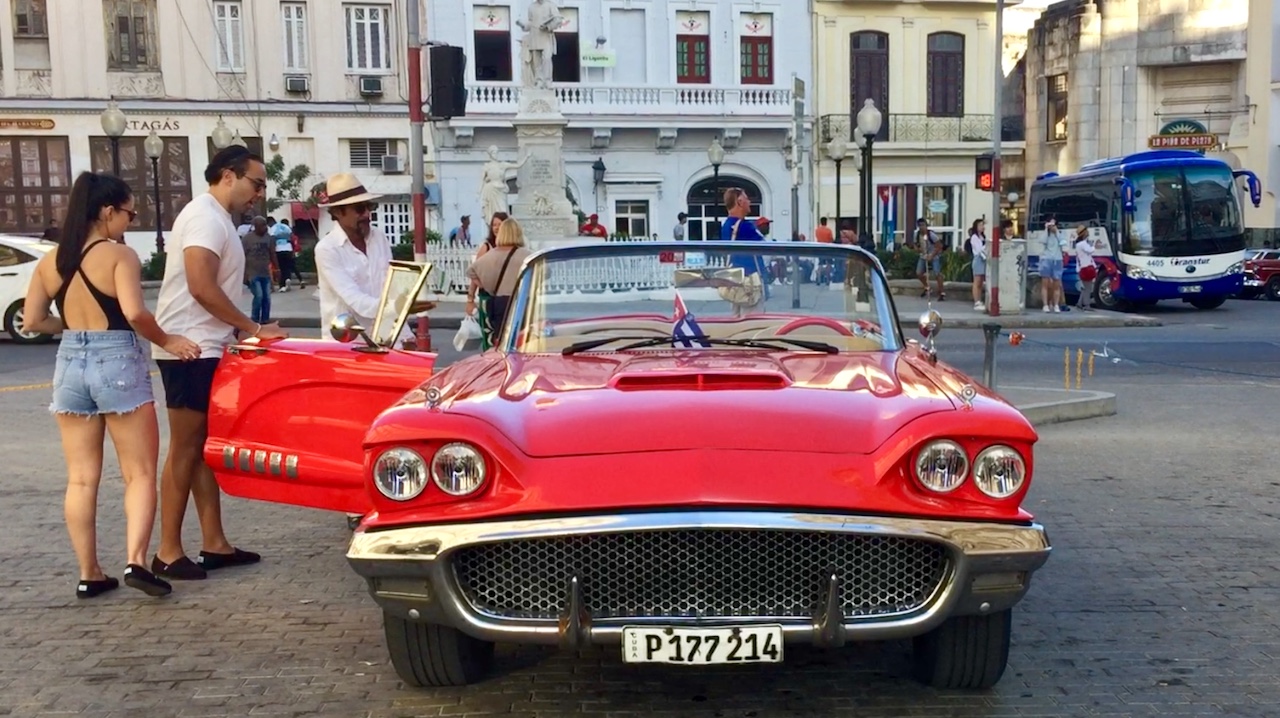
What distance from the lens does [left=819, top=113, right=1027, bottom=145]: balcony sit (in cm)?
4094

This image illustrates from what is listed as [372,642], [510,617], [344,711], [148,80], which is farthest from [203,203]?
[148,80]

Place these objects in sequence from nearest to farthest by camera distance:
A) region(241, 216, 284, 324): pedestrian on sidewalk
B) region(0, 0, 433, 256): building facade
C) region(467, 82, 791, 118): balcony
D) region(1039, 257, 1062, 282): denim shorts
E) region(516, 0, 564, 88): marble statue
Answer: region(241, 216, 284, 324): pedestrian on sidewalk < region(1039, 257, 1062, 282): denim shorts < region(516, 0, 564, 88): marble statue < region(0, 0, 433, 256): building facade < region(467, 82, 791, 118): balcony

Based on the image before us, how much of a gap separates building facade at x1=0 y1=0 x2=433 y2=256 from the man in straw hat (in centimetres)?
3104

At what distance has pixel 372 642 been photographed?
487cm

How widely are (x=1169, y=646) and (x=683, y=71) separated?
35916 mm

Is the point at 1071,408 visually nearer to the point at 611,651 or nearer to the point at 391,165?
the point at 611,651

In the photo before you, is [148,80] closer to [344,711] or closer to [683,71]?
[683,71]

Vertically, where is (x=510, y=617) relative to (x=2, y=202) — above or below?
below

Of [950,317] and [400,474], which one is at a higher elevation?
[400,474]

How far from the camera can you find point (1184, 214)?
26.2 meters

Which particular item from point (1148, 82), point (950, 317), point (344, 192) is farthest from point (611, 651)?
point (1148, 82)

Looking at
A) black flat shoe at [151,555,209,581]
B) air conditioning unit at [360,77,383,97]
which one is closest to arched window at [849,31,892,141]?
air conditioning unit at [360,77,383,97]

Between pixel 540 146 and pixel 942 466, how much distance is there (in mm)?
23362

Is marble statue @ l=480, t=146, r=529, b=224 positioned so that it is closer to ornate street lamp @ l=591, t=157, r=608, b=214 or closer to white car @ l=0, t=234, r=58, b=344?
white car @ l=0, t=234, r=58, b=344
